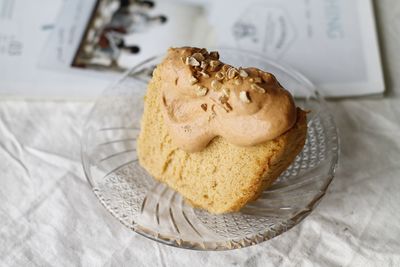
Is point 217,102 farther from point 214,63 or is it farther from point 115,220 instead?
point 115,220

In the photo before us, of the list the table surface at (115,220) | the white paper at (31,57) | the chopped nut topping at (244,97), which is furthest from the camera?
the white paper at (31,57)

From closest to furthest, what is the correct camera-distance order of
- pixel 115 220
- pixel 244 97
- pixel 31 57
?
pixel 244 97 → pixel 115 220 → pixel 31 57

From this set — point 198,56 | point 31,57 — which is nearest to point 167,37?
point 31,57

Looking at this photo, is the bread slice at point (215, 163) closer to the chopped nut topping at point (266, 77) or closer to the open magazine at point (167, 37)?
the chopped nut topping at point (266, 77)

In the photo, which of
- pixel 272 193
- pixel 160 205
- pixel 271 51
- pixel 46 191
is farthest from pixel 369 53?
pixel 46 191

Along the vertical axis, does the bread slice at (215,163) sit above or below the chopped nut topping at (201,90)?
below

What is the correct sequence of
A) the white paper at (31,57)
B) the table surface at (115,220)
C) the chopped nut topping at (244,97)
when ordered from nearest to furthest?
1. the chopped nut topping at (244,97)
2. the table surface at (115,220)
3. the white paper at (31,57)

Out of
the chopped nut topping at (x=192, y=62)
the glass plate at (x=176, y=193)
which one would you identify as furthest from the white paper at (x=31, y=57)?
the chopped nut topping at (x=192, y=62)

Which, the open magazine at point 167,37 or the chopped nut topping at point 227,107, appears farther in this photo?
the open magazine at point 167,37

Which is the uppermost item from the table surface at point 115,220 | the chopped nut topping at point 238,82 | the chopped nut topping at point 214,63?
the chopped nut topping at point 238,82
